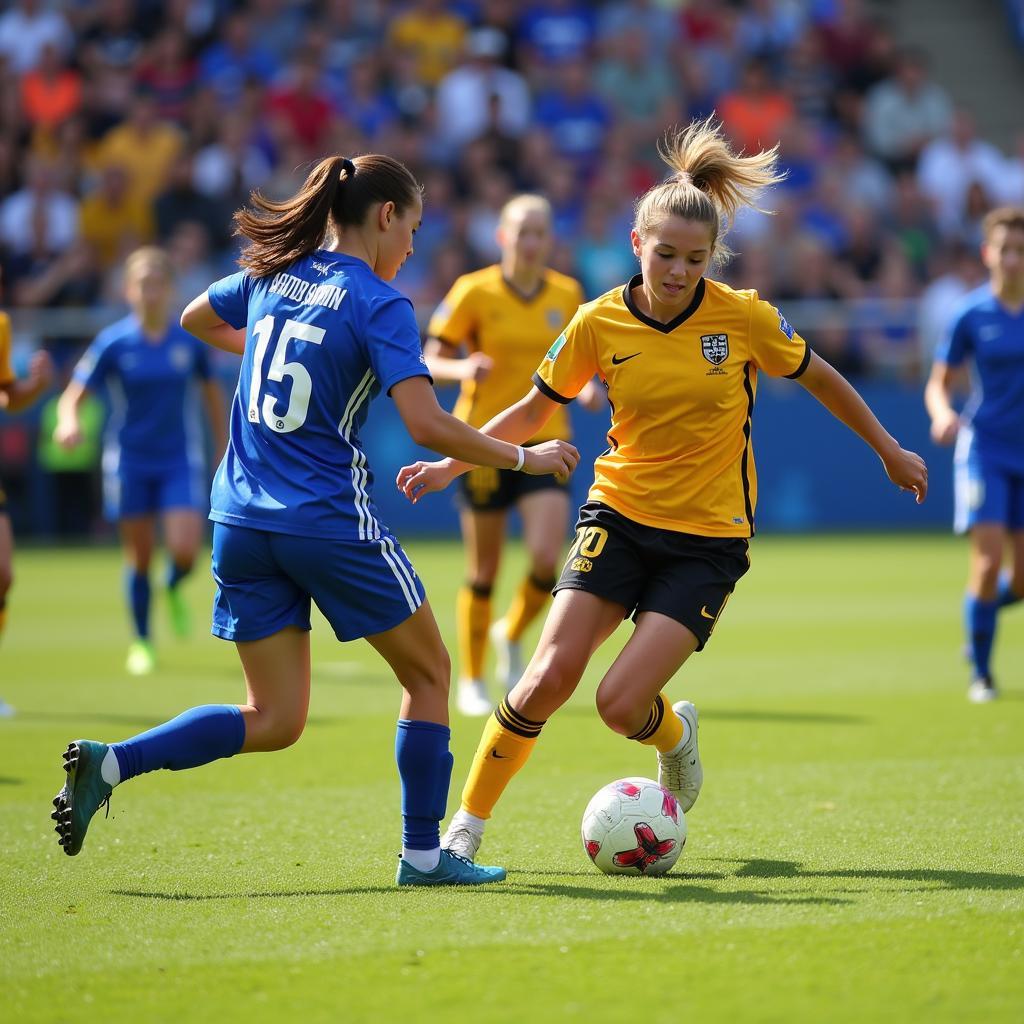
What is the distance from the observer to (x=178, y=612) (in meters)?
12.1

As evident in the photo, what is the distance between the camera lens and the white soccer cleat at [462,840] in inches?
210

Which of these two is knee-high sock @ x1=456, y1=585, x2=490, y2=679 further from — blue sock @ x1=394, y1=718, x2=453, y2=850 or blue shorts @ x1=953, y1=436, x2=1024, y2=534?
blue sock @ x1=394, y1=718, x2=453, y2=850

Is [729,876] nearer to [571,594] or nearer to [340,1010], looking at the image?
[571,594]

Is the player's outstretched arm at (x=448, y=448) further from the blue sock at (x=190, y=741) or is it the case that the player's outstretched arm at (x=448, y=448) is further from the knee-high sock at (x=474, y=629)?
the knee-high sock at (x=474, y=629)

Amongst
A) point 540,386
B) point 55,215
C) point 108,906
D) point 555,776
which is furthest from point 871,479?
point 108,906

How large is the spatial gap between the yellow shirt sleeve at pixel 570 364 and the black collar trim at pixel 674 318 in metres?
0.17

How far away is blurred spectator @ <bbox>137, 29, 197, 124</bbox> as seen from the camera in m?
20.8

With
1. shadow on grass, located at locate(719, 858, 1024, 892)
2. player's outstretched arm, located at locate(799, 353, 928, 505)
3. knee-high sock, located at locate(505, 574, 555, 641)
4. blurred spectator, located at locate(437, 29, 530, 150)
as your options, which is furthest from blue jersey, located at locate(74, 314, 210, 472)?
blurred spectator, located at locate(437, 29, 530, 150)

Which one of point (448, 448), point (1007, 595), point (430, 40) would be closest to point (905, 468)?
point (448, 448)

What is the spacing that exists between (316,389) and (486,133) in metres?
16.6

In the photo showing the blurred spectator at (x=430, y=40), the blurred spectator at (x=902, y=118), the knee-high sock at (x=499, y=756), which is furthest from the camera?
the blurred spectator at (x=902, y=118)

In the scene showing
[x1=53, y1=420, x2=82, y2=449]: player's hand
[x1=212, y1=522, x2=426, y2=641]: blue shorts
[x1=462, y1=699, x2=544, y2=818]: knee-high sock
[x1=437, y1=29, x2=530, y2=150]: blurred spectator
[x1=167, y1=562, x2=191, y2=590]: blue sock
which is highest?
[x1=437, y1=29, x2=530, y2=150]: blurred spectator

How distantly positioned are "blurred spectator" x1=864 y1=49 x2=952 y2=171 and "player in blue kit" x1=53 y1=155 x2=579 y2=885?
774 inches

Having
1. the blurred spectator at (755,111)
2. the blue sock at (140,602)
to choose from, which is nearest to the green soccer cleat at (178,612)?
the blue sock at (140,602)
